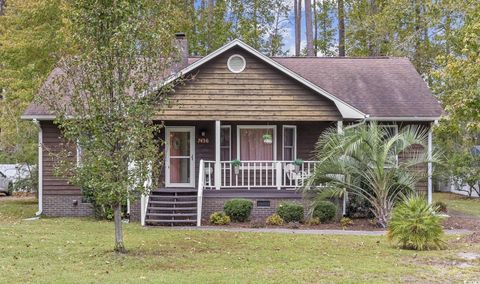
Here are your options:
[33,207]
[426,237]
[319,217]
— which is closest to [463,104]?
[426,237]

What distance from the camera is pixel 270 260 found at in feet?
34.6

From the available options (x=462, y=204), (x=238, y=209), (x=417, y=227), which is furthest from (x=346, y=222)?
(x=462, y=204)

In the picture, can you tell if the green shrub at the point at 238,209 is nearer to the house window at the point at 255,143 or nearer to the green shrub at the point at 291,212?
the green shrub at the point at 291,212

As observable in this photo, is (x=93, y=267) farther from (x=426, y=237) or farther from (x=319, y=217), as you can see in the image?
(x=319, y=217)

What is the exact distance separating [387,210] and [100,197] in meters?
8.67

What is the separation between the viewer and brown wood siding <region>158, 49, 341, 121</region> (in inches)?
703

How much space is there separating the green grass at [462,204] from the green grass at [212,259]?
878 cm

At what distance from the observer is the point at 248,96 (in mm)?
18062

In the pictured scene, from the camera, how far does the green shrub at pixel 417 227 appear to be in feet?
38.8

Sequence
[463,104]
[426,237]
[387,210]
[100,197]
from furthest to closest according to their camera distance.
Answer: [387,210]
[463,104]
[426,237]
[100,197]

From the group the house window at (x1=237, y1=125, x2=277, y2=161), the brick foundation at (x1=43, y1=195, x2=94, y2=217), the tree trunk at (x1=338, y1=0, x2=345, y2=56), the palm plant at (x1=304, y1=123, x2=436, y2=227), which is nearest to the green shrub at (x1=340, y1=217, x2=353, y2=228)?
the palm plant at (x1=304, y1=123, x2=436, y2=227)

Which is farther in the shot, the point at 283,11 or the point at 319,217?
the point at 283,11

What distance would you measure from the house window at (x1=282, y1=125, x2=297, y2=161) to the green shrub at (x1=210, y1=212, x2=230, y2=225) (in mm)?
3872

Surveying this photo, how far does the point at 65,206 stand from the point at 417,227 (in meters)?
11.5
